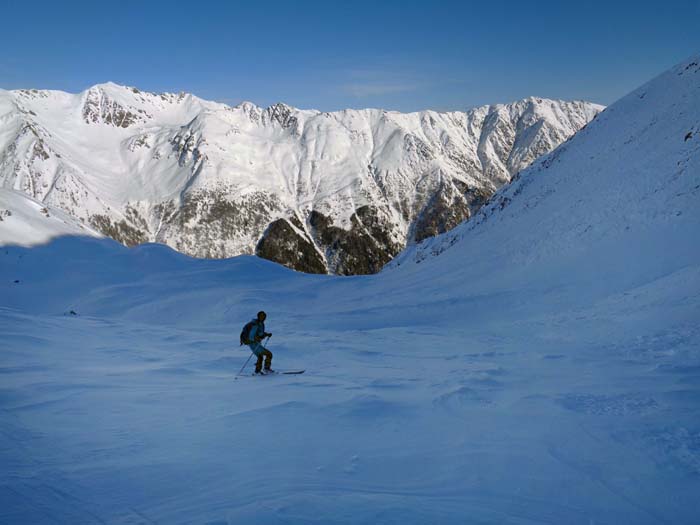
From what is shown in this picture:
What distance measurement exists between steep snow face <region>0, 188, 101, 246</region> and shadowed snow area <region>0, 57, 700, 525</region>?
4218 cm

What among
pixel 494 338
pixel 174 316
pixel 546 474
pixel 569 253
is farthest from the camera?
pixel 174 316

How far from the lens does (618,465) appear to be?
223 inches

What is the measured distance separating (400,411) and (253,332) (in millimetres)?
5109

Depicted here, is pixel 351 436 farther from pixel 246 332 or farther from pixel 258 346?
pixel 246 332

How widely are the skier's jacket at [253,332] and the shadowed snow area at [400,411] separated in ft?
3.18

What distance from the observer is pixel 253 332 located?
1161cm

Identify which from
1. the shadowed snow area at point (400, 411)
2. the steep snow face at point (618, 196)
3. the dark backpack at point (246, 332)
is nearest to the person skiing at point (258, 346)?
the dark backpack at point (246, 332)

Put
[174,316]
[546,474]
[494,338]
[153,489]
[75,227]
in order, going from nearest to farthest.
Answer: [153,489], [546,474], [494,338], [174,316], [75,227]

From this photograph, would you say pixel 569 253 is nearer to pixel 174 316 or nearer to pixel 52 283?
pixel 174 316

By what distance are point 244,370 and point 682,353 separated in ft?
34.4

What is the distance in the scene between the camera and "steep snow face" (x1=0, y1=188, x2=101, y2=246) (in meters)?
53.5

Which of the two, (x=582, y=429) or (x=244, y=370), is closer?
(x=582, y=429)

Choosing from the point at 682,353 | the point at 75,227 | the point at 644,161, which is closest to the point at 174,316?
the point at 682,353

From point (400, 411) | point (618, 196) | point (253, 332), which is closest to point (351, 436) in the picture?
point (400, 411)
